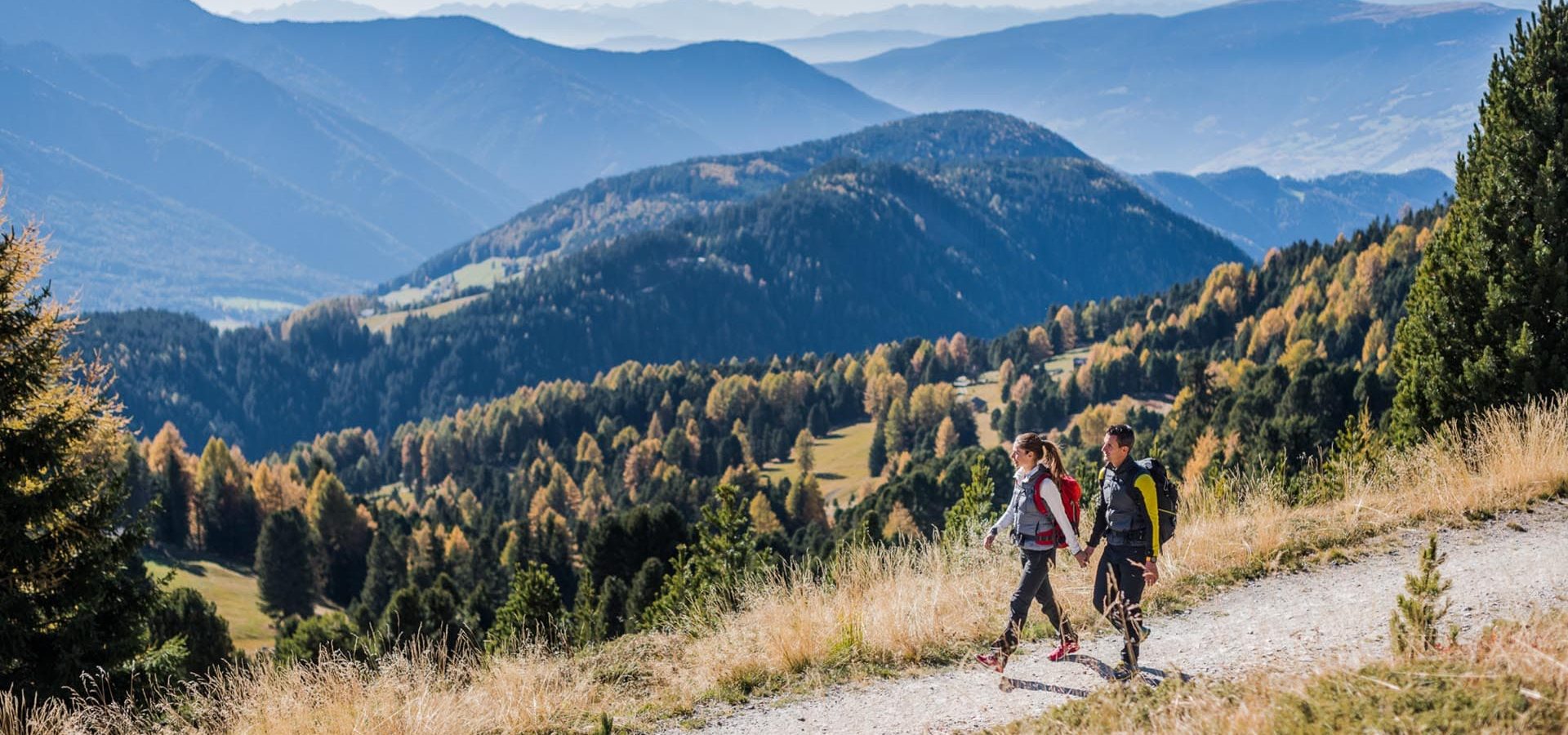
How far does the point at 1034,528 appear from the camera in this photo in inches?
392

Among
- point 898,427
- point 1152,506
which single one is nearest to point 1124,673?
point 1152,506

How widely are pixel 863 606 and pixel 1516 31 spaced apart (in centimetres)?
1672

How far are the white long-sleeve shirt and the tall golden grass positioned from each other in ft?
5.10

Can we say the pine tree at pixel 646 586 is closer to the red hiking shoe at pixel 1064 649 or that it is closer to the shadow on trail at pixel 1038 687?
the red hiking shoe at pixel 1064 649

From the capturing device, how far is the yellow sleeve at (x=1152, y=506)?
9.46 m

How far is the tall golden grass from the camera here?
379 inches

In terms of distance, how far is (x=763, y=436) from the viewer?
18738 centimetres

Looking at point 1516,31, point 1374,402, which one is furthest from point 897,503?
point 1516,31

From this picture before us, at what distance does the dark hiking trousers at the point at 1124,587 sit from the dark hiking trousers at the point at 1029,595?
17.8 inches

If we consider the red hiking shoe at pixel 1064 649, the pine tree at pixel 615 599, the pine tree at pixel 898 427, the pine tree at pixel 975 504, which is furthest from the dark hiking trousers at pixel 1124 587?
the pine tree at pixel 898 427

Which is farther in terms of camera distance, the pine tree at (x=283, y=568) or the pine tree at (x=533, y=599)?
the pine tree at (x=283, y=568)

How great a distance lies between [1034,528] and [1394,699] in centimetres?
410

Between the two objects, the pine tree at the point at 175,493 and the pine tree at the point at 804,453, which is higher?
the pine tree at the point at 175,493

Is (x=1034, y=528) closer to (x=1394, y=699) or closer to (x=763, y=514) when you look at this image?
(x=1394, y=699)
